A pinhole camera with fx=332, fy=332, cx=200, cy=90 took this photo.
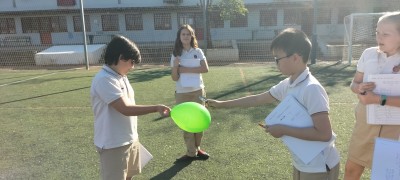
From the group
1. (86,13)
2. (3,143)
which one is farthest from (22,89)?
(86,13)

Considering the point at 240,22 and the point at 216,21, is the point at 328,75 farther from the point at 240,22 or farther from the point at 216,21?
the point at 240,22

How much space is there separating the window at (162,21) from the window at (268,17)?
302 inches

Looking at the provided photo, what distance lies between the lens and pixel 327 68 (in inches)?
503

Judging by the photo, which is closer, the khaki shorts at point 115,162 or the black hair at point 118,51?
the black hair at point 118,51

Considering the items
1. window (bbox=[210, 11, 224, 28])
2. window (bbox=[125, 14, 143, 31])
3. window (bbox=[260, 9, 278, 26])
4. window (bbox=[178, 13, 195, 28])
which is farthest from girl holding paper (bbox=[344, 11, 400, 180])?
window (bbox=[125, 14, 143, 31])

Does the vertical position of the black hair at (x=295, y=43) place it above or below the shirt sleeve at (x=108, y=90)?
above

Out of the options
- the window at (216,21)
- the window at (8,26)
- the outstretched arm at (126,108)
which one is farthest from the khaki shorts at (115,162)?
the window at (8,26)

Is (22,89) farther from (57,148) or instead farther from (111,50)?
(111,50)

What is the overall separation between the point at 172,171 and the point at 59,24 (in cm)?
2804

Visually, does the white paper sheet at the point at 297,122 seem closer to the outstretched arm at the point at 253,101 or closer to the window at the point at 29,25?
the outstretched arm at the point at 253,101

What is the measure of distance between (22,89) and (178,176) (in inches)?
323

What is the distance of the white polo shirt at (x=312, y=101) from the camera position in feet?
6.51

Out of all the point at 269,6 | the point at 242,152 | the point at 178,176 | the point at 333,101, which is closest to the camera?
the point at 178,176

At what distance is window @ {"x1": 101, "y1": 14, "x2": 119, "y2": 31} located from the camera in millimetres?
28062
